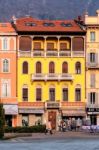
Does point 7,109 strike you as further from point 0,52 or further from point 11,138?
point 11,138

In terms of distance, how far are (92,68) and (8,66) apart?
1122 cm

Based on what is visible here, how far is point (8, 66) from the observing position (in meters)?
120

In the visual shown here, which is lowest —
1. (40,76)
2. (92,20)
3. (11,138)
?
(11,138)

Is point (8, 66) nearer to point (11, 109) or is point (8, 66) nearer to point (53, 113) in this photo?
point (11, 109)

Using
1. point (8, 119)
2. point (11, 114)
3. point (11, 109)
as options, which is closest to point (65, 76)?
point (11, 109)

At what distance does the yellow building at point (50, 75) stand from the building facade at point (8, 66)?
0.80m

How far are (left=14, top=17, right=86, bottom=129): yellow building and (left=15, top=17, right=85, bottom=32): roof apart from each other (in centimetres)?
13

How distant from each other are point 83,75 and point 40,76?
19.3ft

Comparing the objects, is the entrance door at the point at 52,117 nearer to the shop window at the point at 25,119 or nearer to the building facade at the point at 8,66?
the shop window at the point at 25,119

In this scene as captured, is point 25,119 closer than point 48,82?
Yes

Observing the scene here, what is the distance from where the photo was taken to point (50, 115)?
392 feet

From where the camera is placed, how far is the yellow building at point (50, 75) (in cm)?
11956

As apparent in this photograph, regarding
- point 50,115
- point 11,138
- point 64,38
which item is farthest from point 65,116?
point 11,138

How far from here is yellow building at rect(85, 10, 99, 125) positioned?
12006cm
